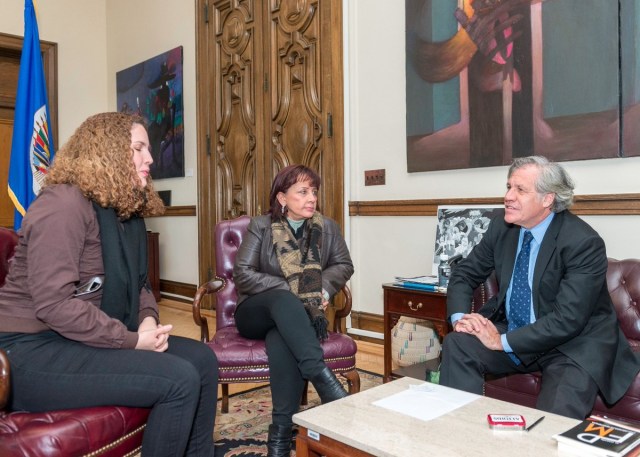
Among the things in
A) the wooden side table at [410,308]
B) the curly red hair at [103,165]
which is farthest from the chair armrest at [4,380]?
the wooden side table at [410,308]

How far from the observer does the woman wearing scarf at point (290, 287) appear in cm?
218

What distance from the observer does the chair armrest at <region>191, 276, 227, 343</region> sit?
2.67 meters

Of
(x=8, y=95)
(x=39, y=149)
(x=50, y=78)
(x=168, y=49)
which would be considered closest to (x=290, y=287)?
(x=39, y=149)

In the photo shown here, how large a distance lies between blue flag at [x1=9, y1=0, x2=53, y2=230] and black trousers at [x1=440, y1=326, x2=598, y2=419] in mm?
3243

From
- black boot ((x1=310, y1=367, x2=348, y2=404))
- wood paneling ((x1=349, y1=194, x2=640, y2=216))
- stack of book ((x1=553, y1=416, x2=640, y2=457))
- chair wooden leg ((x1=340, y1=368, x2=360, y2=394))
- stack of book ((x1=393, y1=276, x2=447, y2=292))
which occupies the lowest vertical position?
chair wooden leg ((x1=340, y1=368, x2=360, y2=394))

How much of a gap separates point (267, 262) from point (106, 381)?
120 centimetres

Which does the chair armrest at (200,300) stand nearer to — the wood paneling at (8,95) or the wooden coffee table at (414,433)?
the wooden coffee table at (414,433)

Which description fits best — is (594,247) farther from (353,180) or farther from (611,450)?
(353,180)

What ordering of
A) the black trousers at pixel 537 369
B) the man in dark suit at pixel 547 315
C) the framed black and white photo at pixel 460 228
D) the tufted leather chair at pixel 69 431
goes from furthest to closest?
the framed black and white photo at pixel 460 228 → the man in dark suit at pixel 547 315 → the black trousers at pixel 537 369 → the tufted leather chair at pixel 69 431

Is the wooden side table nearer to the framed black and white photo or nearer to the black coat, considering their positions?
the framed black and white photo

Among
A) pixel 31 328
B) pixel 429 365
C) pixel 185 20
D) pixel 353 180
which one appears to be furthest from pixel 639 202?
pixel 185 20

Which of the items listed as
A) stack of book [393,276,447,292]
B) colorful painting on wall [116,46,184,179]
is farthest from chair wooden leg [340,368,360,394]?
colorful painting on wall [116,46,184,179]

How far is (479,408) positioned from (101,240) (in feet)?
4.22

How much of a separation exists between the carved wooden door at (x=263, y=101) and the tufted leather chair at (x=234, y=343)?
4.50 ft
